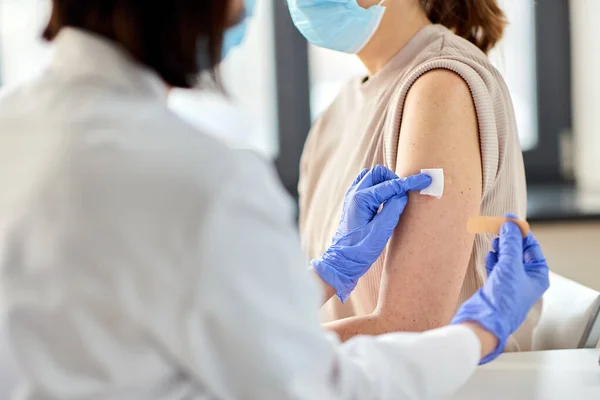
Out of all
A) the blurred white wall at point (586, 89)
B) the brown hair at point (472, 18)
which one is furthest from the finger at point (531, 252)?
the blurred white wall at point (586, 89)

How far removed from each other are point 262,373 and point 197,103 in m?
1.92

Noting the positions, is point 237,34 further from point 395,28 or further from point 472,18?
point 472,18

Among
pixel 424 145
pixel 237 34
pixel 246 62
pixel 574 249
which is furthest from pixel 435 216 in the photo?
pixel 246 62

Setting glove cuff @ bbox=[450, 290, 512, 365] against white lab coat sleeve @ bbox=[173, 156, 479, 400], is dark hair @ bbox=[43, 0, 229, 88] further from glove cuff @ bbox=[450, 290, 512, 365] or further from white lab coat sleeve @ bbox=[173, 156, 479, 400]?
glove cuff @ bbox=[450, 290, 512, 365]

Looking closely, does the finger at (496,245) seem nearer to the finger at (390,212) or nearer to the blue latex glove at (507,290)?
the blue latex glove at (507,290)

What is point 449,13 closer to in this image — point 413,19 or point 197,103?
point 413,19

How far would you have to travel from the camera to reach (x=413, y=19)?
1.47 metres

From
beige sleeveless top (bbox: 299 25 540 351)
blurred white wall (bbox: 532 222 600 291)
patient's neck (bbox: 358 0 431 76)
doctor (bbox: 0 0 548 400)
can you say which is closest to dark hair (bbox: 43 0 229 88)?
doctor (bbox: 0 0 548 400)

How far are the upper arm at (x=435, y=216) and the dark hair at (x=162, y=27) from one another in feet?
1.68

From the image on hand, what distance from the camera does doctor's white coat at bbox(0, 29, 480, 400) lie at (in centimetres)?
73

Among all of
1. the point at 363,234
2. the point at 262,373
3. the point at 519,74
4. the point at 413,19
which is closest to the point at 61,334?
the point at 262,373

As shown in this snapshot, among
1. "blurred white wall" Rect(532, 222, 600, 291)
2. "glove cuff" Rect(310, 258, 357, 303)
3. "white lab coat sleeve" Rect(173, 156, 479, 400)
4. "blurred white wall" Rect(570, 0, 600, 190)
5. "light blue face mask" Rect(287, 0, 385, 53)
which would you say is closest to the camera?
Result: "white lab coat sleeve" Rect(173, 156, 479, 400)

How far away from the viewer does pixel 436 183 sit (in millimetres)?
1219

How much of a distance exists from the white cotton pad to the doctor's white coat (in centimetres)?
48
